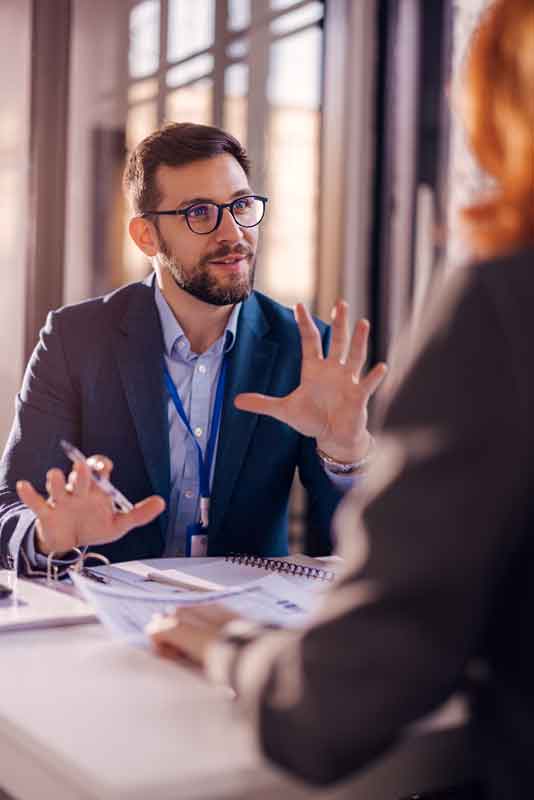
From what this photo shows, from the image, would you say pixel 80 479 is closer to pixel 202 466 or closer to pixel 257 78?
pixel 202 466

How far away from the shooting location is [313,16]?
391 cm

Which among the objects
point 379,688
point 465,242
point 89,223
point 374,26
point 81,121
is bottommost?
point 379,688

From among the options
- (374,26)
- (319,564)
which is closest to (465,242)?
(319,564)

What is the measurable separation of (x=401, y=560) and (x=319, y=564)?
1.14m

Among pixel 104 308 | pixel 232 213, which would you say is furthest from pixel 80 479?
pixel 232 213

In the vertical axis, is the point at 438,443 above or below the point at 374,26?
below

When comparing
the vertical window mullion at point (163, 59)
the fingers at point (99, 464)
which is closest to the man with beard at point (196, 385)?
the fingers at point (99, 464)

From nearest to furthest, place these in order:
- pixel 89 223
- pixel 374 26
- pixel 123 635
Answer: pixel 123 635
pixel 374 26
pixel 89 223

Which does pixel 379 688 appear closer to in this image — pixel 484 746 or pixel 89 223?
pixel 484 746

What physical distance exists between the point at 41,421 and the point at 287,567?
2.24 ft

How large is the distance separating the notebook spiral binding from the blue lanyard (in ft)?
0.84

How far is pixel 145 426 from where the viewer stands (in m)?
2.18

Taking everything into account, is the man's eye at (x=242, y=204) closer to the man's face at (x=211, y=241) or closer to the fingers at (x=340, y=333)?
the man's face at (x=211, y=241)

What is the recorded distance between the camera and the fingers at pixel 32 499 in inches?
60.3
